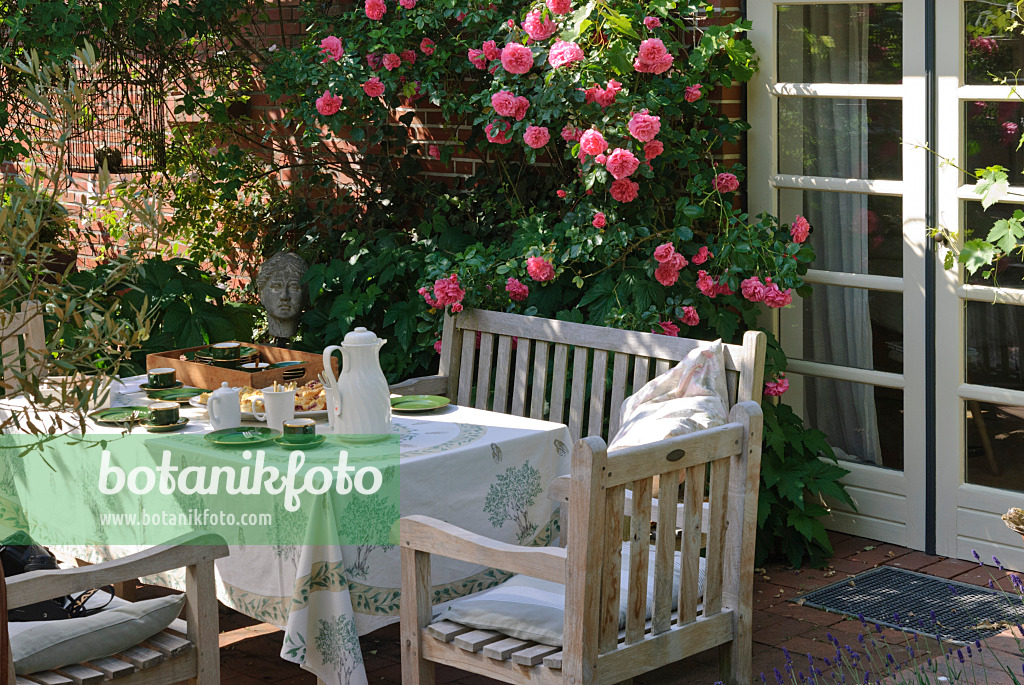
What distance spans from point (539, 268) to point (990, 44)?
1.81 metres

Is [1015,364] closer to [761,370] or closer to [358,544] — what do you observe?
[761,370]

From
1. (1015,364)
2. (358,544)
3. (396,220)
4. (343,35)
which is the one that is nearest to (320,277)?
(396,220)

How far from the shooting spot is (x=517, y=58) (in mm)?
4578

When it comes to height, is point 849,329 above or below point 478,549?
above

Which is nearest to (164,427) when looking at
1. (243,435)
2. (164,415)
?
(164,415)

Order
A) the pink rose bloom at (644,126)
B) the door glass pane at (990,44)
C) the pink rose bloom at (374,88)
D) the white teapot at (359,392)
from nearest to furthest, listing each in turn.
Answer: the white teapot at (359,392), the door glass pane at (990,44), the pink rose bloom at (644,126), the pink rose bloom at (374,88)

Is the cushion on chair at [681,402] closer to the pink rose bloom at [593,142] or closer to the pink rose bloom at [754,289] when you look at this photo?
the pink rose bloom at [754,289]

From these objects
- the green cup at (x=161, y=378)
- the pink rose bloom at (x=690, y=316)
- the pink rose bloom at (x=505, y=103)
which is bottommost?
the green cup at (x=161, y=378)

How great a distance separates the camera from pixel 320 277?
5.41 meters

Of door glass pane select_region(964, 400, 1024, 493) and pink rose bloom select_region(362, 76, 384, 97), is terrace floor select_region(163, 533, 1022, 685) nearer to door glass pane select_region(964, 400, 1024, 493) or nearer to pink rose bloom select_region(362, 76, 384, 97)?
door glass pane select_region(964, 400, 1024, 493)

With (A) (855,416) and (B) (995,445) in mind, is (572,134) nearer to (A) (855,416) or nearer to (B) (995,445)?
(A) (855,416)

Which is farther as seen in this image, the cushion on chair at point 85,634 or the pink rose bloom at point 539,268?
the pink rose bloom at point 539,268

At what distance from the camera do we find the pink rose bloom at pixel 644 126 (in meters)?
4.33

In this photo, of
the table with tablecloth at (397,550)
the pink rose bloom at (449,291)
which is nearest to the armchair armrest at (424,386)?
the pink rose bloom at (449,291)
